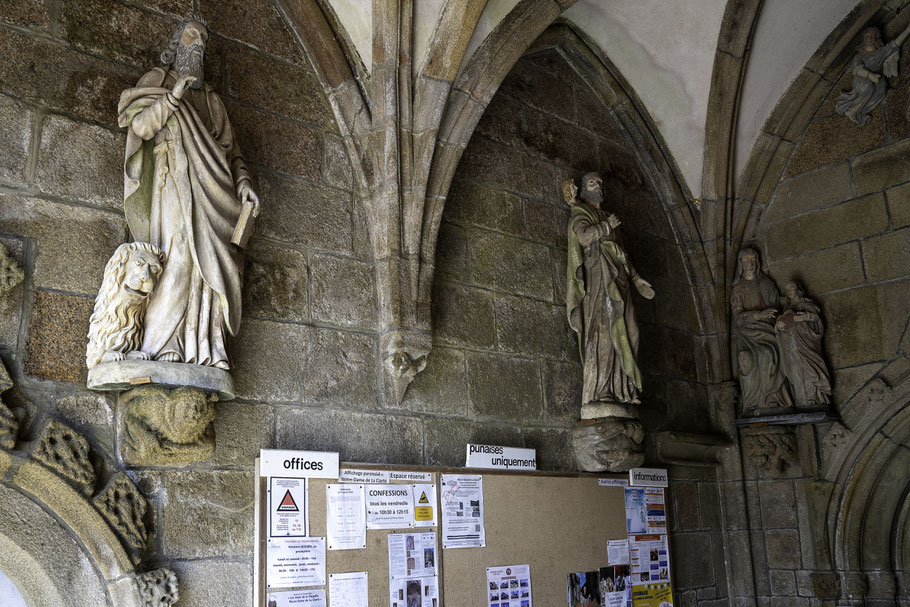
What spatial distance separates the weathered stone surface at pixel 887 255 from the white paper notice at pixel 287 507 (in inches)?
144

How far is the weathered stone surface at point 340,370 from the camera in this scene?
381 centimetres

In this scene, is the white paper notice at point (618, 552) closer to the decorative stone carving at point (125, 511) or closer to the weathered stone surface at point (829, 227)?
the weathered stone surface at point (829, 227)

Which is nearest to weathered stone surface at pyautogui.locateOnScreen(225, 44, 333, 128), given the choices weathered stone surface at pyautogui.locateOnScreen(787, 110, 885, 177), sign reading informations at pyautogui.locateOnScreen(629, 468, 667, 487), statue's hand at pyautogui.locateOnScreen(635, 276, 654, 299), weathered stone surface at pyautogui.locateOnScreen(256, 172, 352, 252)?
weathered stone surface at pyautogui.locateOnScreen(256, 172, 352, 252)

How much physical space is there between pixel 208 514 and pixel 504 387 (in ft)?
5.70

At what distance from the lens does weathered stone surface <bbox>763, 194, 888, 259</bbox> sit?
5.32 m

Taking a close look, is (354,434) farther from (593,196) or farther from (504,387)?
(593,196)

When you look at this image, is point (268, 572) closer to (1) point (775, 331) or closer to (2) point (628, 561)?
(2) point (628, 561)

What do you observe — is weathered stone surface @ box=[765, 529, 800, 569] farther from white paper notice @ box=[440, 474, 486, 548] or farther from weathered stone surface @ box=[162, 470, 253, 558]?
weathered stone surface @ box=[162, 470, 253, 558]

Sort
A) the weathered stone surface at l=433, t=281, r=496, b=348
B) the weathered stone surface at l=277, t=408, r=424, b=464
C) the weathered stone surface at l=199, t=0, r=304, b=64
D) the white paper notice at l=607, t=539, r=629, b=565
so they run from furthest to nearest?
the white paper notice at l=607, t=539, r=629, b=565 < the weathered stone surface at l=433, t=281, r=496, b=348 < the weathered stone surface at l=199, t=0, r=304, b=64 < the weathered stone surface at l=277, t=408, r=424, b=464

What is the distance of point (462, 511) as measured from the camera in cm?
405

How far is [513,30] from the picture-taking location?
15.1ft

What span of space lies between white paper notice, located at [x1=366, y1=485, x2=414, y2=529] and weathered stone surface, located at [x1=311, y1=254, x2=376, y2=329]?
0.76 metres

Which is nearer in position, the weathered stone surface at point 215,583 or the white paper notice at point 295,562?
the weathered stone surface at point 215,583

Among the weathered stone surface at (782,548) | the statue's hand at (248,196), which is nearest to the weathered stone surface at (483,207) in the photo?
the statue's hand at (248,196)
